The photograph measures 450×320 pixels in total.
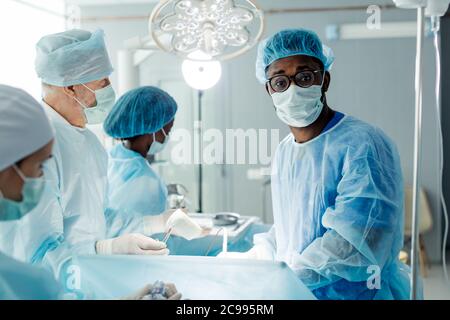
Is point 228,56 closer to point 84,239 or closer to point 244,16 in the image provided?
point 244,16

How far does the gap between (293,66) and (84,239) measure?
68cm

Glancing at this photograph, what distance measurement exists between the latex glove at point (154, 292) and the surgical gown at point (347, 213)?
289mm

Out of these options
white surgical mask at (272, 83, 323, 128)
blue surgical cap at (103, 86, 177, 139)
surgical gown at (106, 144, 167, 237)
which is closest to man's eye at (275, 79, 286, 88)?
white surgical mask at (272, 83, 323, 128)

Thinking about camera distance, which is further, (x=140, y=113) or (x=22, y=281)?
(x=140, y=113)

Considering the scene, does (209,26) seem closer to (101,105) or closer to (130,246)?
(101,105)

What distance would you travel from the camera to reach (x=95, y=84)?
115 cm

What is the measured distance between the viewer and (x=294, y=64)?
3.34 ft

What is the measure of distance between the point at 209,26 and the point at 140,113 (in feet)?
1.02

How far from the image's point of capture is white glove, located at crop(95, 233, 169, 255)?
1098 mm

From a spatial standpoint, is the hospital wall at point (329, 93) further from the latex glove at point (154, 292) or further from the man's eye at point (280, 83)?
the latex glove at point (154, 292)

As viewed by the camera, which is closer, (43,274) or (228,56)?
(43,274)

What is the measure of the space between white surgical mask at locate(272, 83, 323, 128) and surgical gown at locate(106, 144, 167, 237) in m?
0.42

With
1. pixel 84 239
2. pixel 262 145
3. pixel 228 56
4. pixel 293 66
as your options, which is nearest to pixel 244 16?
pixel 228 56

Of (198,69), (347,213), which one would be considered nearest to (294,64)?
(198,69)
